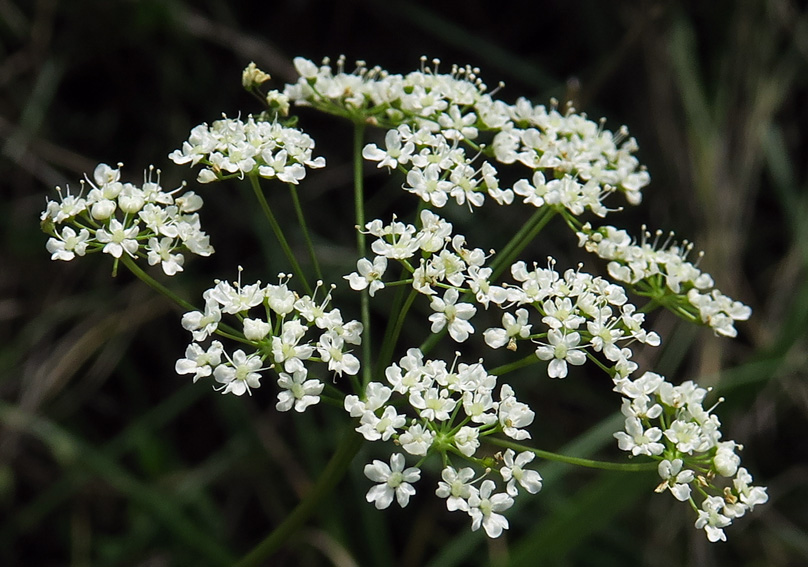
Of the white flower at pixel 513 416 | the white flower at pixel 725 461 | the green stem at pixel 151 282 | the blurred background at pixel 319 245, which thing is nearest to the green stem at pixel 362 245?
the white flower at pixel 513 416

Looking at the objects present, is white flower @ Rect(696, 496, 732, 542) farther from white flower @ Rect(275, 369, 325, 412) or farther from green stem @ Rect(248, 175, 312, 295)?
green stem @ Rect(248, 175, 312, 295)

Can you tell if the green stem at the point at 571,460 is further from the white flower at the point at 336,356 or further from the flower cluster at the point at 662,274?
the flower cluster at the point at 662,274

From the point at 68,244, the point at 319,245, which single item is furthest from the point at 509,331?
the point at 319,245

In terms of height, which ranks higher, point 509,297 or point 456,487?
point 509,297

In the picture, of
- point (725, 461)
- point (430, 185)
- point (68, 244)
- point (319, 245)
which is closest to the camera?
point (725, 461)

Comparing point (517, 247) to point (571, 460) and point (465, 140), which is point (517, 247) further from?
point (571, 460)

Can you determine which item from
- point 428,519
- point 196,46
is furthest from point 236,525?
point 196,46
